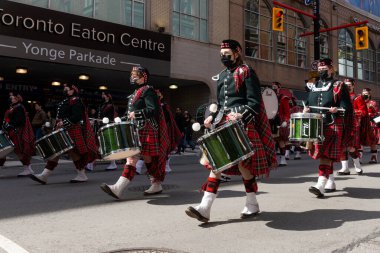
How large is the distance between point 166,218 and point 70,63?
39.6 feet

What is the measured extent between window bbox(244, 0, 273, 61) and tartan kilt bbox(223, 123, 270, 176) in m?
17.9

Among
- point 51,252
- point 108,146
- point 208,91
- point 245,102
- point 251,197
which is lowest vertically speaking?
point 51,252

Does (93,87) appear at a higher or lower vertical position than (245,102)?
higher

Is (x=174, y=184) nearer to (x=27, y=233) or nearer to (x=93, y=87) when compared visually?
(x=27, y=233)

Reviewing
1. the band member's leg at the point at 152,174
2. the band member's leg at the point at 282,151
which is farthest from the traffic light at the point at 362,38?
the band member's leg at the point at 152,174

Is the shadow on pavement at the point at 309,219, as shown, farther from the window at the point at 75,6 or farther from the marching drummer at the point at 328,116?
the window at the point at 75,6

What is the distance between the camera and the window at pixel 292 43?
2369 centimetres

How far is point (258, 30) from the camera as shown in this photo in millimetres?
22312

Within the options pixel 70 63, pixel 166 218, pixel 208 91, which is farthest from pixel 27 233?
pixel 208 91

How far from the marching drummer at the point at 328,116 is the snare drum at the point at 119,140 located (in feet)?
7.77

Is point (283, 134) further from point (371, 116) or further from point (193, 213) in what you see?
point (193, 213)

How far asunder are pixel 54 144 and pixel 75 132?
2.12 feet

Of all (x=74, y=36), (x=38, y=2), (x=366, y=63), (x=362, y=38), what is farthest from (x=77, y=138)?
(x=366, y=63)

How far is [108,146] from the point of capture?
5.18 metres
